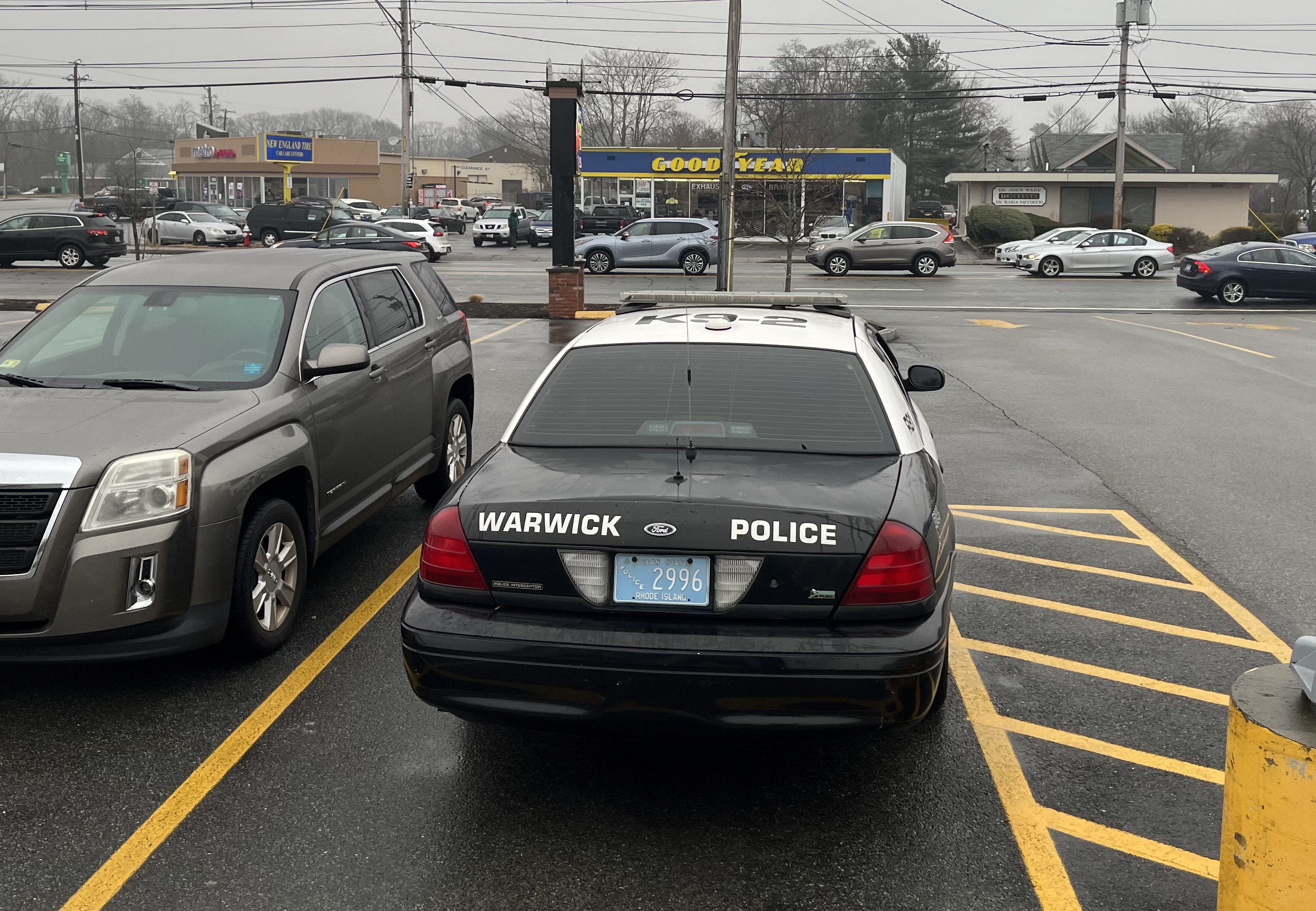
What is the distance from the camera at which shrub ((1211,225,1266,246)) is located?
4772 cm

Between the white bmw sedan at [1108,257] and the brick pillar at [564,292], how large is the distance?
18470 mm

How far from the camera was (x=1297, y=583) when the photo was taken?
624cm

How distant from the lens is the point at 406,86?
4822 cm

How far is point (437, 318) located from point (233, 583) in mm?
3088

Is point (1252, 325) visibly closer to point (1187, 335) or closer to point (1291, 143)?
point (1187, 335)

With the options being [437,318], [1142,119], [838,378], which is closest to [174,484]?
[838,378]

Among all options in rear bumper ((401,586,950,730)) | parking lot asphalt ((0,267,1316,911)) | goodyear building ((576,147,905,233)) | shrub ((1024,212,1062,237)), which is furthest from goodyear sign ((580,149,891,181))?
rear bumper ((401,586,950,730))

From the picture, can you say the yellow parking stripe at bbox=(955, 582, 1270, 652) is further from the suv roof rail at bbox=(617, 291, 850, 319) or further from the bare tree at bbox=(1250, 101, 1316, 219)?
the bare tree at bbox=(1250, 101, 1316, 219)

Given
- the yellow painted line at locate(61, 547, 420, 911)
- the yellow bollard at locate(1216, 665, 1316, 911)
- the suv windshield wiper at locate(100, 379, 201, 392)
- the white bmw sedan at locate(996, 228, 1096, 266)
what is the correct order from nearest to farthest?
the yellow bollard at locate(1216, 665, 1316, 911) → the yellow painted line at locate(61, 547, 420, 911) → the suv windshield wiper at locate(100, 379, 201, 392) → the white bmw sedan at locate(996, 228, 1096, 266)

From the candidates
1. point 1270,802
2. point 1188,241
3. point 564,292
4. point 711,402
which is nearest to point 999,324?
point 564,292

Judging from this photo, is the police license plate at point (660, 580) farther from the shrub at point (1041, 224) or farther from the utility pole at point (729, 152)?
the shrub at point (1041, 224)

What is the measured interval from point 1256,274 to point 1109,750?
81.0 ft

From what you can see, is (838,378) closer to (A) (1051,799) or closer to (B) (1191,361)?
(A) (1051,799)

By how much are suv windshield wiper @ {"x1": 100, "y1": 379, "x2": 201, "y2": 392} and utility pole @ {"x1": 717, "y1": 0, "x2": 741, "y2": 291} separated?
1751 cm
